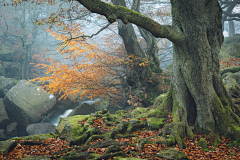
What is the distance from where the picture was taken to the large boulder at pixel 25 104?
12219 mm

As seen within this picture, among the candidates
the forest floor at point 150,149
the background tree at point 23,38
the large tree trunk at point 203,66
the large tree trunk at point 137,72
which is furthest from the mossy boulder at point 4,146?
the background tree at point 23,38

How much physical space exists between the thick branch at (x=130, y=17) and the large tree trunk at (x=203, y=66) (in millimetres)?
508

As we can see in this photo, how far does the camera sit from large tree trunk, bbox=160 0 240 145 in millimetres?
5129

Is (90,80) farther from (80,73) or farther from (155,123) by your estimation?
(155,123)

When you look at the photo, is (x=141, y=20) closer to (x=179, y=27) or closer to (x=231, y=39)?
(x=179, y=27)

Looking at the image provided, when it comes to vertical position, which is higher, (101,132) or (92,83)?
(92,83)

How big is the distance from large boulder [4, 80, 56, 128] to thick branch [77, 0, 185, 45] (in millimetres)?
10291

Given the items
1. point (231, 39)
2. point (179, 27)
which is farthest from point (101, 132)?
point (231, 39)

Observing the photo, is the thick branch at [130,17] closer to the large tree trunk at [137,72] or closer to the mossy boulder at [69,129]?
the mossy boulder at [69,129]

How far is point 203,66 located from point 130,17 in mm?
3092

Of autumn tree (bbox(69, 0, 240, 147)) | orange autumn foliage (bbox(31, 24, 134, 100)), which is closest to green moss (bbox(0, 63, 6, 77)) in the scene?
orange autumn foliage (bbox(31, 24, 134, 100))

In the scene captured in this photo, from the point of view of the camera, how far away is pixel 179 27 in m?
5.45

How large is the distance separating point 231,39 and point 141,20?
20.1m

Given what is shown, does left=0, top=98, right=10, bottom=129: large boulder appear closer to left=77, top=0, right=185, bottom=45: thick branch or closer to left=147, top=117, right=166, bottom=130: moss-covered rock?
left=147, top=117, right=166, bottom=130: moss-covered rock
